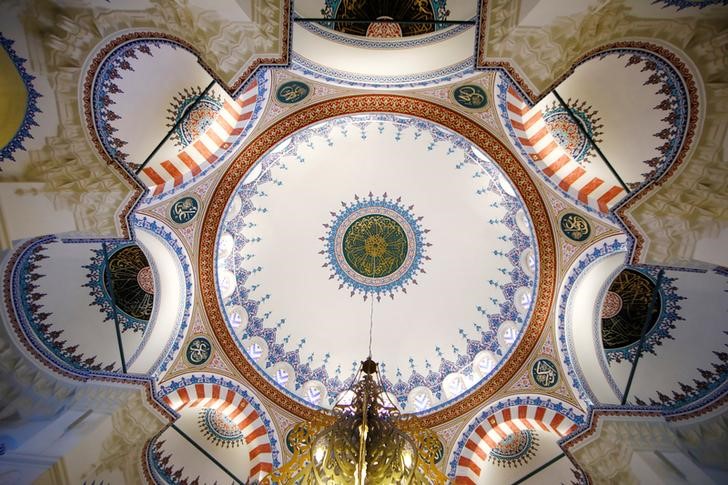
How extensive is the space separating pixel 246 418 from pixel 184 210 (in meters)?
4.38

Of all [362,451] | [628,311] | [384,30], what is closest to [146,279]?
[362,451]

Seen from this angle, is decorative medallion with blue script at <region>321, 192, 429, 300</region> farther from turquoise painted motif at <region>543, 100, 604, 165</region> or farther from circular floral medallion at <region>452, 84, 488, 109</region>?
turquoise painted motif at <region>543, 100, 604, 165</region>

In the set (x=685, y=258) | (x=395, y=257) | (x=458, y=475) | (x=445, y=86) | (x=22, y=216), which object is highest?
(x=445, y=86)

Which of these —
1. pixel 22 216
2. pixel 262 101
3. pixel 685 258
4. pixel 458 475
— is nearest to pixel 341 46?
pixel 262 101

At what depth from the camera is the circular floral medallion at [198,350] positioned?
7559 millimetres

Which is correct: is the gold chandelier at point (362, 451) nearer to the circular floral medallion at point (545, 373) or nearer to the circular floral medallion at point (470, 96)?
the circular floral medallion at point (545, 373)

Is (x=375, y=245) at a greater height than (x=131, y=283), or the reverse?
(x=375, y=245)

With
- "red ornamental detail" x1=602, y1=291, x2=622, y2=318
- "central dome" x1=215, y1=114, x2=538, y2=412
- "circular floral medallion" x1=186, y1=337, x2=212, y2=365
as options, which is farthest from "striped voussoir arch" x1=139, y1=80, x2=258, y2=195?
"red ornamental detail" x1=602, y1=291, x2=622, y2=318

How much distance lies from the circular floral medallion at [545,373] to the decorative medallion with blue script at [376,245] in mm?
3404

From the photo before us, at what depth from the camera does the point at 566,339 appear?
7215mm

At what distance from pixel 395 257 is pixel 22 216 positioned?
7253 mm

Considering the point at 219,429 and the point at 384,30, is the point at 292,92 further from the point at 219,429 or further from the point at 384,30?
the point at 219,429

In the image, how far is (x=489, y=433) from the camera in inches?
315

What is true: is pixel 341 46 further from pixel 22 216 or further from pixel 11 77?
pixel 22 216
